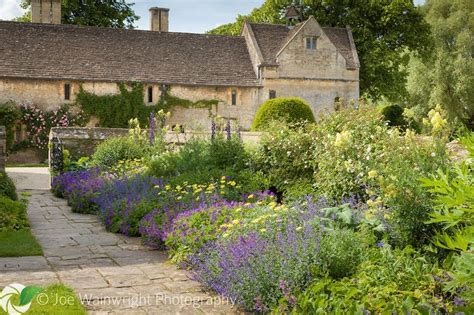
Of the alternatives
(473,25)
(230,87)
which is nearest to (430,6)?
(473,25)

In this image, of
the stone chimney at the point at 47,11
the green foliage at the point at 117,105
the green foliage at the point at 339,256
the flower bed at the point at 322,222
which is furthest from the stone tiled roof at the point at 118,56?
the green foliage at the point at 339,256

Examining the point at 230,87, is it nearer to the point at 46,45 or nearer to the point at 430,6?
the point at 46,45

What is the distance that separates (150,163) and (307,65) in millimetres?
19716

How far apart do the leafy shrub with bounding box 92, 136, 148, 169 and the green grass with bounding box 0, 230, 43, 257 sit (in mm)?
5776

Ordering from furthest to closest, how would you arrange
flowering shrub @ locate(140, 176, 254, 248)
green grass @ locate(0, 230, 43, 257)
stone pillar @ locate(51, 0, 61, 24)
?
stone pillar @ locate(51, 0, 61, 24) → flowering shrub @ locate(140, 176, 254, 248) → green grass @ locate(0, 230, 43, 257)

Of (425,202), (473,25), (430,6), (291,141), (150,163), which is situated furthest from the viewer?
(430,6)

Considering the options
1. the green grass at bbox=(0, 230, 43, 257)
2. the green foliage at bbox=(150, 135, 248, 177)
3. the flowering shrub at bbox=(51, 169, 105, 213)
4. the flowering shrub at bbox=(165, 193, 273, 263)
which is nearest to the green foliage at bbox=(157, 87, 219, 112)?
the flowering shrub at bbox=(51, 169, 105, 213)

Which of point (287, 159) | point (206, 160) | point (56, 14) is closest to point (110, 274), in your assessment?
point (287, 159)

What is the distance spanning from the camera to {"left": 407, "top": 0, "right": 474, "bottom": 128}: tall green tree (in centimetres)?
3516

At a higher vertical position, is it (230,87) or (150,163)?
(230,87)

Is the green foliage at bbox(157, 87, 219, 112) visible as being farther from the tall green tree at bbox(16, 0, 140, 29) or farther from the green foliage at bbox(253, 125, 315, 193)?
the green foliage at bbox(253, 125, 315, 193)

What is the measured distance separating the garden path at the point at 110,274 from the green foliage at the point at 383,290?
92cm

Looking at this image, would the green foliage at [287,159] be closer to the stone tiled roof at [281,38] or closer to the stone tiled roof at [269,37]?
the stone tiled roof at [269,37]

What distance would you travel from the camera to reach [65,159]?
1491 centimetres
